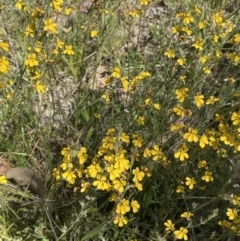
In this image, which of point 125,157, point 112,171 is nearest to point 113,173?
point 112,171

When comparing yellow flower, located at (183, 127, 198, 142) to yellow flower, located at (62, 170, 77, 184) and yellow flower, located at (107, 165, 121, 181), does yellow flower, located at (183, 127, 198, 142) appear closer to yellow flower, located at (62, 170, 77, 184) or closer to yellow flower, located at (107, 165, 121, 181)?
yellow flower, located at (107, 165, 121, 181)

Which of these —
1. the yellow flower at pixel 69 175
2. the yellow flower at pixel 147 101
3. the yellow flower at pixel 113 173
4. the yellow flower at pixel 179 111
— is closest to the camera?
the yellow flower at pixel 113 173

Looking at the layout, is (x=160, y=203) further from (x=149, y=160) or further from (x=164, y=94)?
(x=164, y=94)

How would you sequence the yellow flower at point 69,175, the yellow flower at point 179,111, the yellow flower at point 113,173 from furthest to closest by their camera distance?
the yellow flower at point 179,111 < the yellow flower at point 69,175 < the yellow flower at point 113,173

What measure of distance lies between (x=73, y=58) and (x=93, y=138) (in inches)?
32.8

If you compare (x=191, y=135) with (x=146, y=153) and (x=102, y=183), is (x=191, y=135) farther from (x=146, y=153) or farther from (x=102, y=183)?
(x=102, y=183)

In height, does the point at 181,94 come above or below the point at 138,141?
above

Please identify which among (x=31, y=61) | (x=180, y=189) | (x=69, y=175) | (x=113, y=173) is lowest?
(x=180, y=189)

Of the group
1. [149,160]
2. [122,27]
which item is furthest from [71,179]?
[122,27]

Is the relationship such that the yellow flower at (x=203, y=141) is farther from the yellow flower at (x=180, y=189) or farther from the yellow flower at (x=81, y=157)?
the yellow flower at (x=81, y=157)

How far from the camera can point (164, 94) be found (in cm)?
259

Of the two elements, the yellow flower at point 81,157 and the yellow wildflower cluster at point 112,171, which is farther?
A: the yellow flower at point 81,157

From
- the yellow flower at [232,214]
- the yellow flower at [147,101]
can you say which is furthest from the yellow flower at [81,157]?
the yellow flower at [232,214]

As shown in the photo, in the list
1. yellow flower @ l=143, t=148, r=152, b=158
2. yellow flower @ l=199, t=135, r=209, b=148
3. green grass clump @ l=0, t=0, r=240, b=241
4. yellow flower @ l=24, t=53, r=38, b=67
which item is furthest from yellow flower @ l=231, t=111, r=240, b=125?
yellow flower @ l=24, t=53, r=38, b=67
